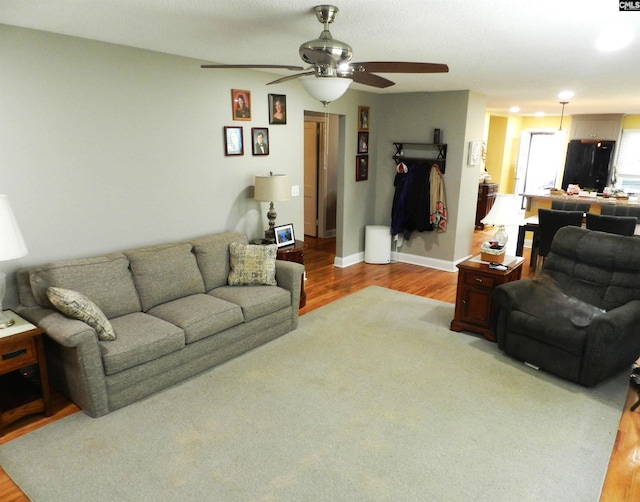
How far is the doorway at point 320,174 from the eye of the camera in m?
7.18

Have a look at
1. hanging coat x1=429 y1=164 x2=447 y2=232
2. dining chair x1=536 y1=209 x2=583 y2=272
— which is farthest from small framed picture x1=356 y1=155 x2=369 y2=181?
dining chair x1=536 y1=209 x2=583 y2=272

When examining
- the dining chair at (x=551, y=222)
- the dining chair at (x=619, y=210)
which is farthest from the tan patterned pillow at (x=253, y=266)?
the dining chair at (x=619, y=210)

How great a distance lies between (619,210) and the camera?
5797mm

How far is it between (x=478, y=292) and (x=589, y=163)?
6883mm

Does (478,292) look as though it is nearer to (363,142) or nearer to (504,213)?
(504,213)

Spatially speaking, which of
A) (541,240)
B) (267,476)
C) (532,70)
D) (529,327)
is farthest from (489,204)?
(267,476)

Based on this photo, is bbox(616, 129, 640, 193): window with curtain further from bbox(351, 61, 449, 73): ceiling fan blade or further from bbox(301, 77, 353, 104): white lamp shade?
bbox(301, 77, 353, 104): white lamp shade

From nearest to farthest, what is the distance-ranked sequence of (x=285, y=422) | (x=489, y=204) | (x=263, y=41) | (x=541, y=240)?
(x=285, y=422), (x=263, y=41), (x=541, y=240), (x=489, y=204)

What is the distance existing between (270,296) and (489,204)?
6.57m

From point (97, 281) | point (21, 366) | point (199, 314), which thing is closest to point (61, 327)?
point (21, 366)

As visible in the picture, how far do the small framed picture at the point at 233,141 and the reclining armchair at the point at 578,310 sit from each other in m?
2.79

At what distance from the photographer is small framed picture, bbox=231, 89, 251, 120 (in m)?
4.25

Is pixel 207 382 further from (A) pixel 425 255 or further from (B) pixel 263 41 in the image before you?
(A) pixel 425 255

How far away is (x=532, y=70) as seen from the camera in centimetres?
389
